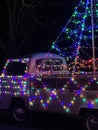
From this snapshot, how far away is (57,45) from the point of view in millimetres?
16922

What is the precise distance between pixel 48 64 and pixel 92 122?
289 centimetres

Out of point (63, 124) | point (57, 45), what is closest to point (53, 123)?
point (63, 124)

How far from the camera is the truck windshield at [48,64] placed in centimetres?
1173

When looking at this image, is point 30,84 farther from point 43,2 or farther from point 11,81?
point 43,2

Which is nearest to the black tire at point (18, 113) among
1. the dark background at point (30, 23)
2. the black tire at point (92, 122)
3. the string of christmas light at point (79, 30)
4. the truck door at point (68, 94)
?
the truck door at point (68, 94)

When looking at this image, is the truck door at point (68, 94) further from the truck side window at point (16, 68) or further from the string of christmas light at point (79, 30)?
the string of christmas light at point (79, 30)

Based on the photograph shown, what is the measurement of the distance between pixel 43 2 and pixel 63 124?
8.69 m

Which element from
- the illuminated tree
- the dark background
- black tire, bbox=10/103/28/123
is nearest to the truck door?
black tire, bbox=10/103/28/123

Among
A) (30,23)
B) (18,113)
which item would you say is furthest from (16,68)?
(30,23)

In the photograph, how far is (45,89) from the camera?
10430 millimetres

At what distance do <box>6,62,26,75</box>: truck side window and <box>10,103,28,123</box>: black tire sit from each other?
88 centimetres

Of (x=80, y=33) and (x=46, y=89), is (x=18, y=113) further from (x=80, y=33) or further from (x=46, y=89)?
(x=80, y=33)

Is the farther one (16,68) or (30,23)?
(30,23)

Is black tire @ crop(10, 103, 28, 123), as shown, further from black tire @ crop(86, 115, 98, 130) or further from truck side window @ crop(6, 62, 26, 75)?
black tire @ crop(86, 115, 98, 130)
